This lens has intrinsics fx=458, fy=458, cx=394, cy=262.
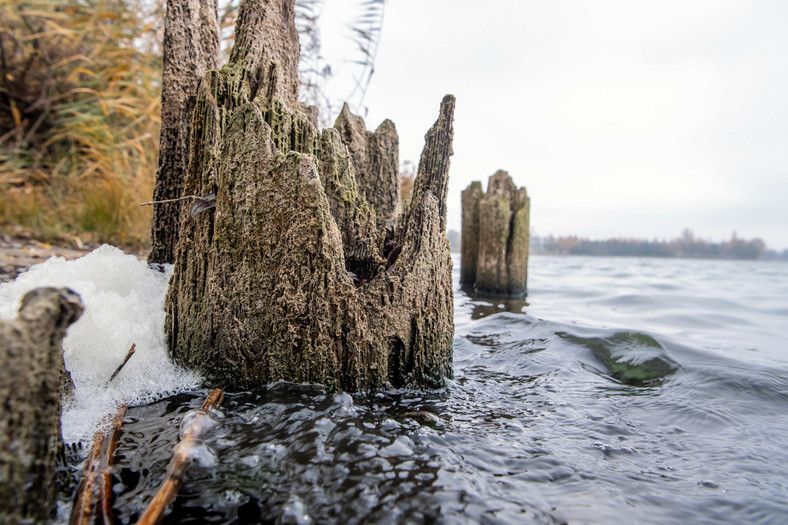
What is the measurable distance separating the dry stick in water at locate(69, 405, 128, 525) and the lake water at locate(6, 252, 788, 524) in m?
0.04

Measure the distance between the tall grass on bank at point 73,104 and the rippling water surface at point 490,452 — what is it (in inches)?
275

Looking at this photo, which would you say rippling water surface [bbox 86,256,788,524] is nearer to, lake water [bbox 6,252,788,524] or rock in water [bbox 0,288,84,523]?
lake water [bbox 6,252,788,524]

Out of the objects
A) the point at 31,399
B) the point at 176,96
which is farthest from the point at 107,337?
the point at 176,96

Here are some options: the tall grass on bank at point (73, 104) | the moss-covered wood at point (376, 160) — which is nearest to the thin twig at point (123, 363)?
the moss-covered wood at point (376, 160)

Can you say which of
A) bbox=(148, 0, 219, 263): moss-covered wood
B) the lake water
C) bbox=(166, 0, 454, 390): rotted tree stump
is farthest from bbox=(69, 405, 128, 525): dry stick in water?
bbox=(148, 0, 219, 263): moss-covered wood

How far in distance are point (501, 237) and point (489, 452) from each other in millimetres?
5364

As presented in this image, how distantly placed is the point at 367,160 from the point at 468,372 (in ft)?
5.20

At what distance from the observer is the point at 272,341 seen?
2109 mm

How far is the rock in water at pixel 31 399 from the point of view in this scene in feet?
3.28

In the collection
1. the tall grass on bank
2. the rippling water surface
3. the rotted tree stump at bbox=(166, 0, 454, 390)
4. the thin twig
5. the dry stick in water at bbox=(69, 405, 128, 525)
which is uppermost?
the tall grass on bank

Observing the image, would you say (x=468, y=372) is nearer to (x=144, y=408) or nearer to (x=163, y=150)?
(x=144, y=408)

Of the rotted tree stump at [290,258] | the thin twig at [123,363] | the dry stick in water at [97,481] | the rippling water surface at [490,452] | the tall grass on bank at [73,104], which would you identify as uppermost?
the tall grass on bank at [73,104]

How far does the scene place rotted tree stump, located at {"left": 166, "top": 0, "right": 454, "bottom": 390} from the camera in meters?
2.10

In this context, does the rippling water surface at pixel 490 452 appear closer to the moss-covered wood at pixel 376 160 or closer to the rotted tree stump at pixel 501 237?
the moss-covered wood at pixel 376 160
